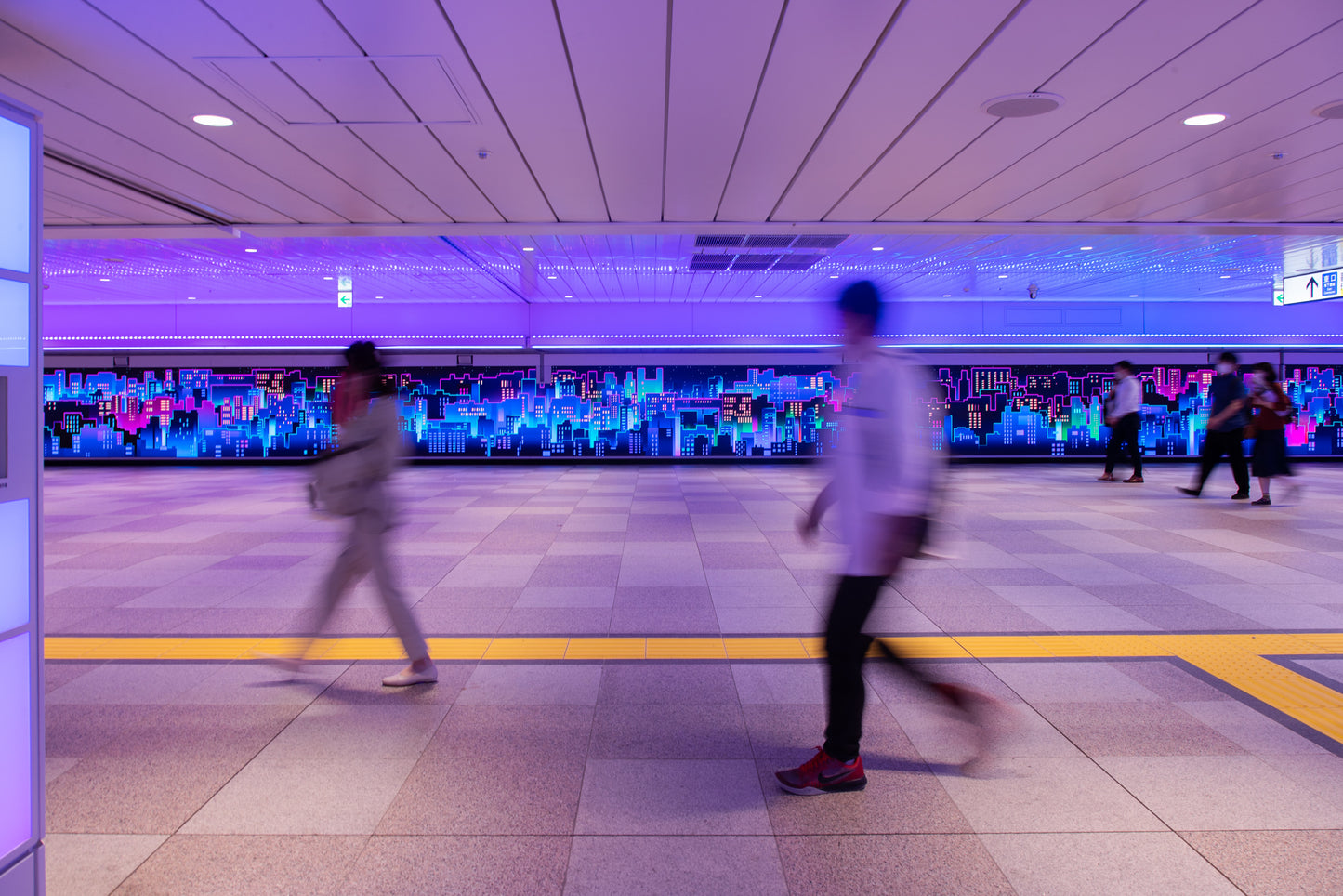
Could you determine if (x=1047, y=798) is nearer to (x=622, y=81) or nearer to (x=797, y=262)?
(x=622, y=81)

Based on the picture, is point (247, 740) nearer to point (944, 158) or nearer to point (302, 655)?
point (302, 655)

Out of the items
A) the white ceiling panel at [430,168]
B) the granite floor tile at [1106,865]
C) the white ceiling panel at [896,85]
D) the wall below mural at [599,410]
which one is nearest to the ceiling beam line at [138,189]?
the white ceiling panel at [430,168]

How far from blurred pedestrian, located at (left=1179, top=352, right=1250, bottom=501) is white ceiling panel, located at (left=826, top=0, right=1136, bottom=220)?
633 centimetres

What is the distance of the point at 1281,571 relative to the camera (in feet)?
20.1

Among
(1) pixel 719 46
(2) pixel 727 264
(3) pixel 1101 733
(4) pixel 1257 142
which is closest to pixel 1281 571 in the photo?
(4) pixel 1257 142

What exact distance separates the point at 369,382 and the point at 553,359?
14.2 meters

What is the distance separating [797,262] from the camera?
38.6 ft

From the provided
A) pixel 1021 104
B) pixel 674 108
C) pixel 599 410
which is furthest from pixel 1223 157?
pixel 599 410

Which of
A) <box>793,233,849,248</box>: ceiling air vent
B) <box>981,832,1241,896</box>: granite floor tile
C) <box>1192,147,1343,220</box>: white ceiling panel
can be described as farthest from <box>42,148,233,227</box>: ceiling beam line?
<box>1192,147,1343,220</box>: white ceiling panel

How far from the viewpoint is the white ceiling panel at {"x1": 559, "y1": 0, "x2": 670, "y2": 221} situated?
12.9 feet

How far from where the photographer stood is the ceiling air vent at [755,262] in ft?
37.2

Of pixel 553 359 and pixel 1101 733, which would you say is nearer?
pixel 1101 733

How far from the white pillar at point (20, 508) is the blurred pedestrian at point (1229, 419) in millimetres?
11668

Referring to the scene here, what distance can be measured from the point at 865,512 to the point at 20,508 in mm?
2480
